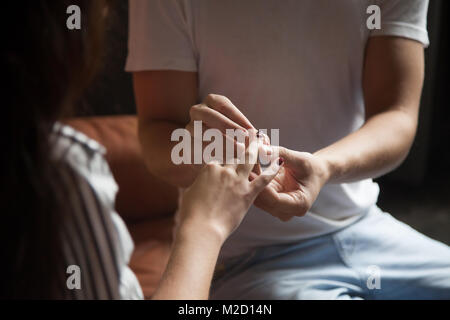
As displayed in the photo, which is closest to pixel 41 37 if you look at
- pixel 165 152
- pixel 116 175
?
pixel 165 152

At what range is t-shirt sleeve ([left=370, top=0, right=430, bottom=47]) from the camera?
685mm

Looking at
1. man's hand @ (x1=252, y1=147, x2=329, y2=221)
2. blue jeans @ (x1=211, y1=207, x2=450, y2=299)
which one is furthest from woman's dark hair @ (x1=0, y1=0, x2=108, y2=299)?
blue jeans @ (x1=211, y1=207, x2=450, y2=299)

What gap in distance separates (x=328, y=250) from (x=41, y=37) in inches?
20.2

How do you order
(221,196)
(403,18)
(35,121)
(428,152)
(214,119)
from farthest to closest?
(428,152)
(403,18)
(214,119)
(221,196)
(35,121)

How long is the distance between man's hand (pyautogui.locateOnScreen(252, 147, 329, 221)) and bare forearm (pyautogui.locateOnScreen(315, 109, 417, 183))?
32 millimetres

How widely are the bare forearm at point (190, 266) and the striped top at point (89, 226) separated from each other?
4 centimetres

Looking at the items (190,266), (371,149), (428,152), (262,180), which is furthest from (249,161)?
(428,152)

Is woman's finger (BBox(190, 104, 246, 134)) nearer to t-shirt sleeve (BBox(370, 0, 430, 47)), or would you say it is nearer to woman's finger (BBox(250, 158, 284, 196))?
woman's finger (BBox(250, 158, 284, 196))

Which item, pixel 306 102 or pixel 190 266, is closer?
pixel 190 266

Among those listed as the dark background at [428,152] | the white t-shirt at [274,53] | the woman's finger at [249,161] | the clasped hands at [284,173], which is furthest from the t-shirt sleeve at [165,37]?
the dark background at [428,152]

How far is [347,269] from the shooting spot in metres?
0.70

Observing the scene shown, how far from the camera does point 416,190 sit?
5.29 feet

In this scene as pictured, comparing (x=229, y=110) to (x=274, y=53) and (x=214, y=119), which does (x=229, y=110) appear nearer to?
(x=214, y=119)

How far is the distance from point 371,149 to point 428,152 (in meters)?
1.06
